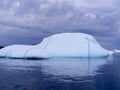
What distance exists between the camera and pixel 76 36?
4312cm

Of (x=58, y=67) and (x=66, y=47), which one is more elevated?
(x=66, y=47)

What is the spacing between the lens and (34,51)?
125 ft

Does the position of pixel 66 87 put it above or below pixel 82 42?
below

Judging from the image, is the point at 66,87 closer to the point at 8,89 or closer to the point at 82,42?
the point at 8,89

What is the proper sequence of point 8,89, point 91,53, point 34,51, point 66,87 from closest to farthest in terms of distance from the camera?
1. point 8,89
2. point 66,87
3. point 34,51
4. point 91,53

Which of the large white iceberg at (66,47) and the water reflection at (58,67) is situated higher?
the large white iceberg at (66,47)

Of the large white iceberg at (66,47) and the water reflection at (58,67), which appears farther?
the large white iceberg at (66,47)

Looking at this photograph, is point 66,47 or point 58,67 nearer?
point 58,67

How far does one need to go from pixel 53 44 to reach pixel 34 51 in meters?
5.24

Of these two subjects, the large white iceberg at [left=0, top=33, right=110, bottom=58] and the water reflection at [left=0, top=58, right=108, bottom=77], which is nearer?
the water reflection at [left=0, top=58, right=108, bottom=77]

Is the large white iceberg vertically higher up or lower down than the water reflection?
higher up

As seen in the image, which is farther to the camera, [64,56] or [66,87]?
[64,56]

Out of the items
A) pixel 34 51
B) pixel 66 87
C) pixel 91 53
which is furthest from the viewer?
pixel 91 53

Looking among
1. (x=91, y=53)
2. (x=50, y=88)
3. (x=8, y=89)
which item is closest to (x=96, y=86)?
(x=50, y=88)
